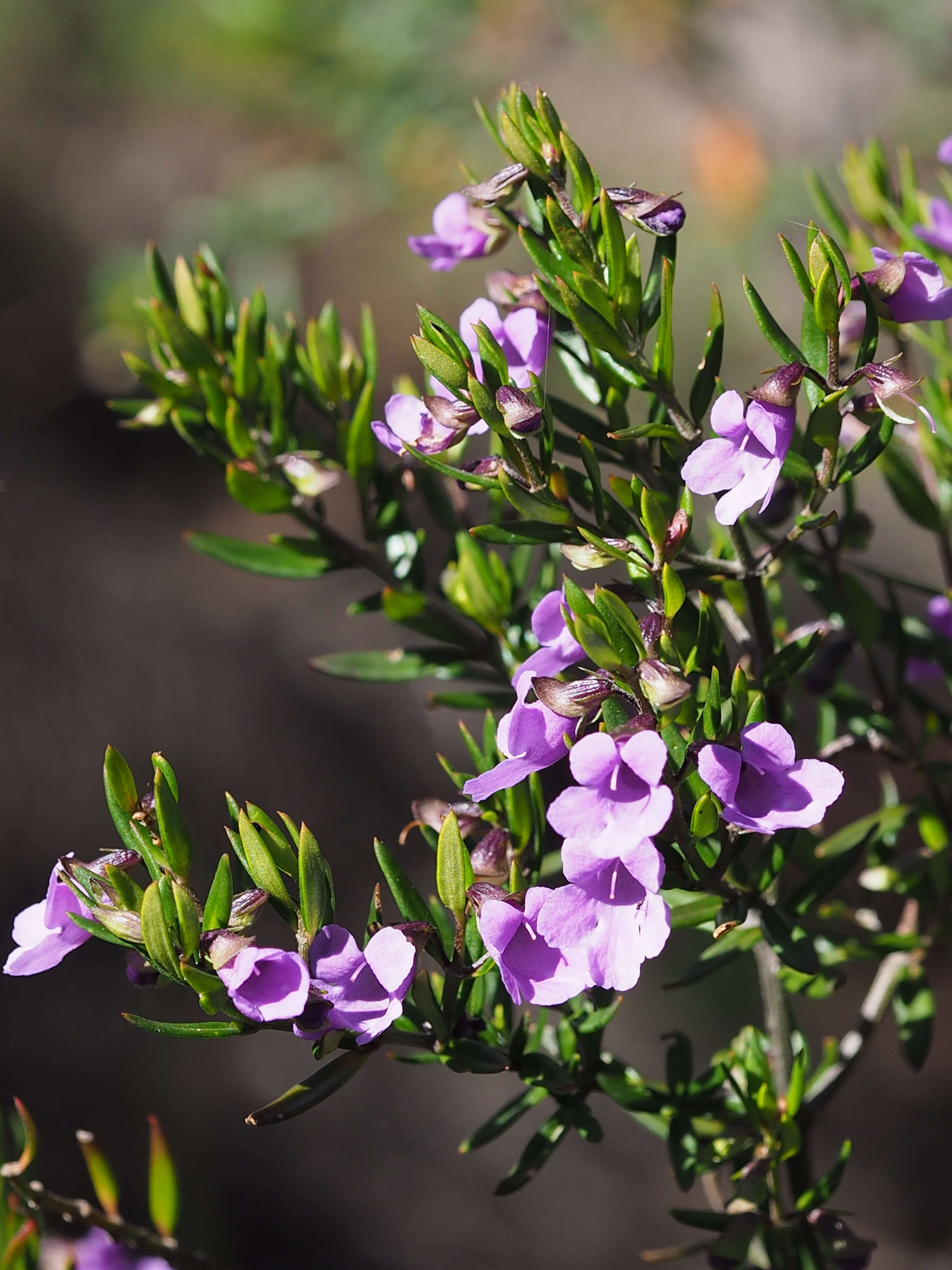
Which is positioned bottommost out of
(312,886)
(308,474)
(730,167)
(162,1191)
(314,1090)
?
(162,1191)

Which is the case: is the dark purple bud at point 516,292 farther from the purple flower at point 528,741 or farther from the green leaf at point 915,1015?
the green leaf at point 915,1015

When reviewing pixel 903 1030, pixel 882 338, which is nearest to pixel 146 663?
pixel 882 338

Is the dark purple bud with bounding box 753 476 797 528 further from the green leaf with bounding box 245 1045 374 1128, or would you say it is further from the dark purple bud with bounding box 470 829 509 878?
the green leaf with bounding box 245 1045 374 1128

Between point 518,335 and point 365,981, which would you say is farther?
point 518,335

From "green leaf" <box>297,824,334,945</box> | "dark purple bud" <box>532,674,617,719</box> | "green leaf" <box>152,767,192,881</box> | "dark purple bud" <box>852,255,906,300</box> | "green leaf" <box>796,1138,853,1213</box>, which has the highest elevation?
"dark purple bud" <box>852,255,906,300</box>

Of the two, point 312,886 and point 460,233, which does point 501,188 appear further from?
point 312,886

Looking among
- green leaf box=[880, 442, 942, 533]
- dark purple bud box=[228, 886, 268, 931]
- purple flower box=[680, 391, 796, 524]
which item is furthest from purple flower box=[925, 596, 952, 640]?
dark purple bud box=[228, 886, 268, 931]

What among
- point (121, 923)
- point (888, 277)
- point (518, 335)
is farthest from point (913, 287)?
point (121, 923)
